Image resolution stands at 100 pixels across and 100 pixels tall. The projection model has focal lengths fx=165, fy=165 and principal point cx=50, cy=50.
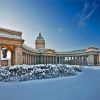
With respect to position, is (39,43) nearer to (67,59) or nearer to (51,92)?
(67,59)

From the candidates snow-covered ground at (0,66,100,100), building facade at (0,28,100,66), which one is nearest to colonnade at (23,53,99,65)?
building facade at (0,28,100,66)

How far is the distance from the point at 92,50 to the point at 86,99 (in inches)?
2100

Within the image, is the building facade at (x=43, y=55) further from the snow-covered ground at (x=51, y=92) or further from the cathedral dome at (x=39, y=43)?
the snow-covered ground at (x=51, y=92)

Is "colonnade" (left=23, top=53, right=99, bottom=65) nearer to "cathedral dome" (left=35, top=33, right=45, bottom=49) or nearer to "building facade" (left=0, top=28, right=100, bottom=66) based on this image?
"building facade" (left=0, top=28, right=100, bottom=66)

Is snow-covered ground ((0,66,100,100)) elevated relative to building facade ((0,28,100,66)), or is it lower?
lower

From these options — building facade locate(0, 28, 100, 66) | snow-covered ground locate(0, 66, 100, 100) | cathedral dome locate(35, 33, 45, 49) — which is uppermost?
cathedral dome locate(35, 33, 45, 49)

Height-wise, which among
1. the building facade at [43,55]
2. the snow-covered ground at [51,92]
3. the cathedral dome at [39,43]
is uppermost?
the cathedral dome at [39,43]

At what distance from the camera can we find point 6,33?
27.5 metres

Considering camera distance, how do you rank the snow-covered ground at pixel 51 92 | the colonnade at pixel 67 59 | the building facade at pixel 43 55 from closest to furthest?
the snow-covered ground at pixel 51 92 → the building facade at pixel 43 55 → the colonnade at pixel 67 59

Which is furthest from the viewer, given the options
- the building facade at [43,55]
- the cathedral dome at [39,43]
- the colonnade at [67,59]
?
the cathedral dome at [39,43]

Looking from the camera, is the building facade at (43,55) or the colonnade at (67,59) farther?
the colonnade at (67,59)

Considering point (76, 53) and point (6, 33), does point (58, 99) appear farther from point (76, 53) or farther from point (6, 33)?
point (76, 53)

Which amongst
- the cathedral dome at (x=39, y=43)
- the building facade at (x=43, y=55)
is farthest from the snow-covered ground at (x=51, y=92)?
the cathedral dome at (x=39, y=43)

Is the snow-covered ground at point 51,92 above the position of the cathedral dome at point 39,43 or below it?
below
